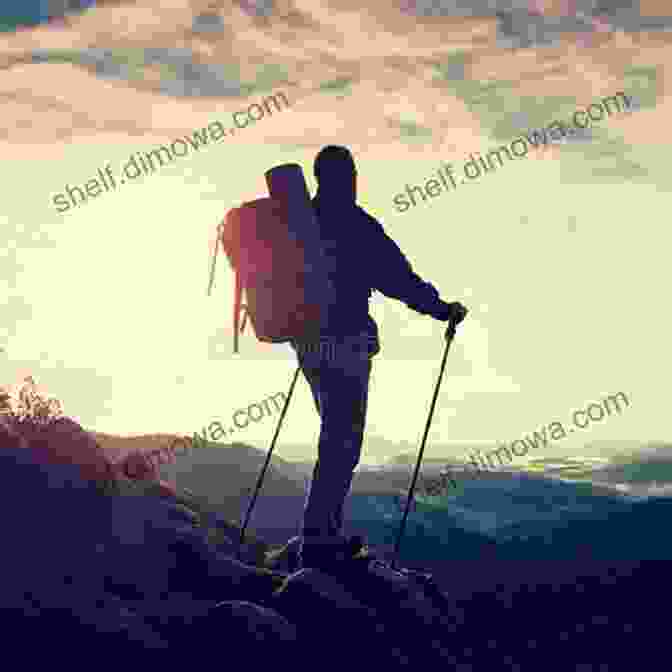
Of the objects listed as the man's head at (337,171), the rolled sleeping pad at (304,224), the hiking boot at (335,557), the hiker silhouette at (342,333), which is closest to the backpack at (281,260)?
the rolled sleeping pad at (304,224)

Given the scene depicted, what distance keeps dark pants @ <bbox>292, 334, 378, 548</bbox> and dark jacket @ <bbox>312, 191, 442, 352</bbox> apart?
27cm

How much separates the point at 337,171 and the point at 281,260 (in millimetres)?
1230

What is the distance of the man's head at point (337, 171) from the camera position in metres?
9.62

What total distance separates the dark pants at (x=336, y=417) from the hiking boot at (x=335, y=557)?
0.23 meters

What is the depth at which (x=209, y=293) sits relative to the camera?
9.68m

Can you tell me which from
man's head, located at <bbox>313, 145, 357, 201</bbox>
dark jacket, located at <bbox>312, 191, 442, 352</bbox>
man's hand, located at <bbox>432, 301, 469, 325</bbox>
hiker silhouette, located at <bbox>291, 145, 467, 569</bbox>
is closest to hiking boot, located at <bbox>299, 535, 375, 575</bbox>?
hiker silhouette, located at <bbox>291, 145, 467, 569</bbox>

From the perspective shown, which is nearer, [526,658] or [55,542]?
[55,542]

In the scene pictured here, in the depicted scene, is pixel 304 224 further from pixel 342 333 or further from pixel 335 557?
pixel 335 557

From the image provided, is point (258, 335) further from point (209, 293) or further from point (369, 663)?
point (369, 663)

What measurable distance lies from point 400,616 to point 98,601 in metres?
2.99

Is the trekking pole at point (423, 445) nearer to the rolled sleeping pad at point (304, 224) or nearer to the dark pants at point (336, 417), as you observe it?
the dark pants at point (336, 417)

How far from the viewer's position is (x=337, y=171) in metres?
9.61

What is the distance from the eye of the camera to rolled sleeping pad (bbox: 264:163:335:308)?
9.02 metres

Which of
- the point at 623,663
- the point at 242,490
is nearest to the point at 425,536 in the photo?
the point at 242,490
